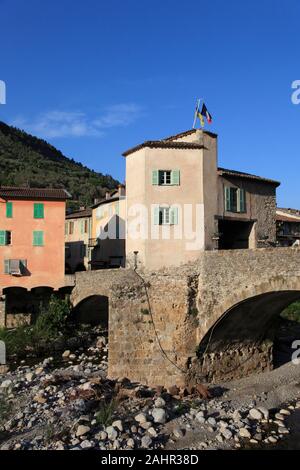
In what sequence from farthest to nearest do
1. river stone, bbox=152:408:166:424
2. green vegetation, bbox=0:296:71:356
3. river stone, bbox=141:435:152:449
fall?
green vegetation, bbox=0:296:71:356 < river stone, bbox=152:408:166:424 < river stone, bbox=141:435:152:449

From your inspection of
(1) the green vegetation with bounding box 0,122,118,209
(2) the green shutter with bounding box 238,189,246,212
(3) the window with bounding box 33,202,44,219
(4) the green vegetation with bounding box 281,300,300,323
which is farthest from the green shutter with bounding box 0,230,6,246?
(1) the green vegetation with bounding box 0,122,118,209

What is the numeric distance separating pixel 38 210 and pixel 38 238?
2.20 meters

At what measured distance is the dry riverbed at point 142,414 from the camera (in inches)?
616

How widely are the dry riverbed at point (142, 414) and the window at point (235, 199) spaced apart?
29.8ft

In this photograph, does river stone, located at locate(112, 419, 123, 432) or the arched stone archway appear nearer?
river stone, located at locate(112, 419, 123, 432)

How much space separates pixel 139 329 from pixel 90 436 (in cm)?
596

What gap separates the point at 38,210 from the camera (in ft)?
107

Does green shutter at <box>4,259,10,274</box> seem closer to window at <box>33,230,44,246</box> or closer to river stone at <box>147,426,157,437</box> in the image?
window at <box>33,230,44,246</box>

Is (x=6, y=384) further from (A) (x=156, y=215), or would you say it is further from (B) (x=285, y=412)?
(B) (x=285, y=412)

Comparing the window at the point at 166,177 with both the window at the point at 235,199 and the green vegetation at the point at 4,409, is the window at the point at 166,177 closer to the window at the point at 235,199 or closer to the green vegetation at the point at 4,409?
the window at the point at 235,199

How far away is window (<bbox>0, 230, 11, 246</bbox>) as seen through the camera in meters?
31.6

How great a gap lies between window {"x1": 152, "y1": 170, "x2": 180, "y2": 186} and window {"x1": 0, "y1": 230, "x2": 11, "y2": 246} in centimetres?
1566

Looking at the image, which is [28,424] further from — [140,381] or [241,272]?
[241,272]

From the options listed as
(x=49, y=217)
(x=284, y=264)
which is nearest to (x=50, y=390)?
(x=284, y=264)
